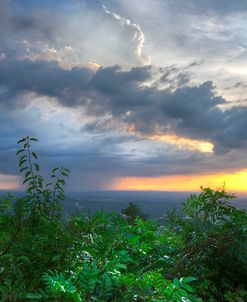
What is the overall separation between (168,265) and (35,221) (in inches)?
58.7

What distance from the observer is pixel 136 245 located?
192 inches

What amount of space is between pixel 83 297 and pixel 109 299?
0.29 metres

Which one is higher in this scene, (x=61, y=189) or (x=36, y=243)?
(x=61, y=189)

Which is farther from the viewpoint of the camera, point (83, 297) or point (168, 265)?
point (168, 265)

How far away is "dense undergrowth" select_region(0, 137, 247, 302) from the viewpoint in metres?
3.56

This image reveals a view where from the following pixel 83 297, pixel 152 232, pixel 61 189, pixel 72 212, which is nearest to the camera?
pixel 83 297

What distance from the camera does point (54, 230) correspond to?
4.26 m

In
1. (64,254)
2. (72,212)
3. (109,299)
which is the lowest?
(109,299)

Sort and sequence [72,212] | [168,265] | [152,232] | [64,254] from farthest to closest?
[152,232] → [72,212] → [168,265] → [64,254]

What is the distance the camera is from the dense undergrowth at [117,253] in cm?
356

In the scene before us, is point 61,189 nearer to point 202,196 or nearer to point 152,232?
point 152,232

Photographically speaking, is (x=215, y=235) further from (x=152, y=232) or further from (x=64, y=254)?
(x=64, y=254)

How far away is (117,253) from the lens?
4316 millimetres

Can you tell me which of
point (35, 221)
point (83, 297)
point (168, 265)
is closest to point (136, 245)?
point (168, 265)
